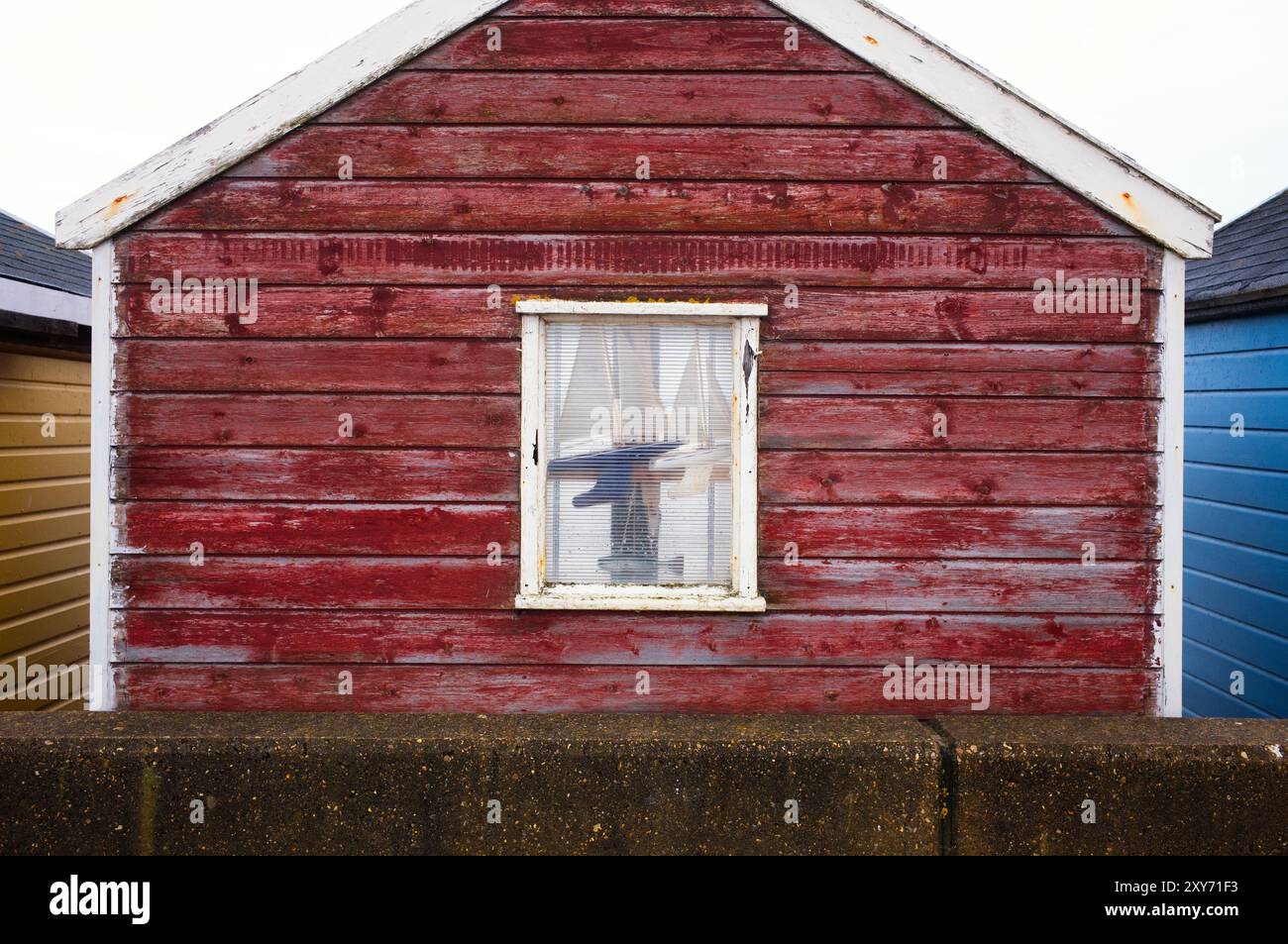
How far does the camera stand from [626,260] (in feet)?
13.9

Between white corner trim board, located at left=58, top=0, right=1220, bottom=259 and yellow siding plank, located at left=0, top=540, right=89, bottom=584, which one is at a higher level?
white corner trim board, located at left=58, top=0, right=1220, bottom=259

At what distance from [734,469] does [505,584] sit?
3.73ft

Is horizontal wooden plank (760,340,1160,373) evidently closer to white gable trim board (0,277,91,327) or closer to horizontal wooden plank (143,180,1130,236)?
horizontal wooden plank (143,180,1130,236)

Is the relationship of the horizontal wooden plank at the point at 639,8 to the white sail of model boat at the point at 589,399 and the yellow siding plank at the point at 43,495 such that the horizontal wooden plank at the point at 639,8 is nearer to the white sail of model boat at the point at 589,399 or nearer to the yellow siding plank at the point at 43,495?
the white sail of model boat at the point at 589,399

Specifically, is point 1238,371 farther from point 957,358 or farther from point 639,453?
point 639,453

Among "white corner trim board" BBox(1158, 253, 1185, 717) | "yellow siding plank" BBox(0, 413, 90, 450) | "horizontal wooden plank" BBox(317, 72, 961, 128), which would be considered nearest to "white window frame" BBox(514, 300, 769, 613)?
"horizontal wooden plank" BBox(317, 72, 961, 128)

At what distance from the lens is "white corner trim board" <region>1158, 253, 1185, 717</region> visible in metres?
4.20

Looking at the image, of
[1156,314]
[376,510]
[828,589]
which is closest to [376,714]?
[376,510]

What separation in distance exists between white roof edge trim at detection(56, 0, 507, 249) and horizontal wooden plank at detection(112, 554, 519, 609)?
1489 millimetres

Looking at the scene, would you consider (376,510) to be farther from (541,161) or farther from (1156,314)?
(1156,314)

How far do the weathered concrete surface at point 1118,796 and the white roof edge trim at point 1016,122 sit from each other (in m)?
2.14

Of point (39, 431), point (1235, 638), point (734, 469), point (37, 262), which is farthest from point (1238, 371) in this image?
point (37, 262)

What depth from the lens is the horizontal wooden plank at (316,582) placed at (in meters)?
4.26

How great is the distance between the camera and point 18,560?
237 inches
